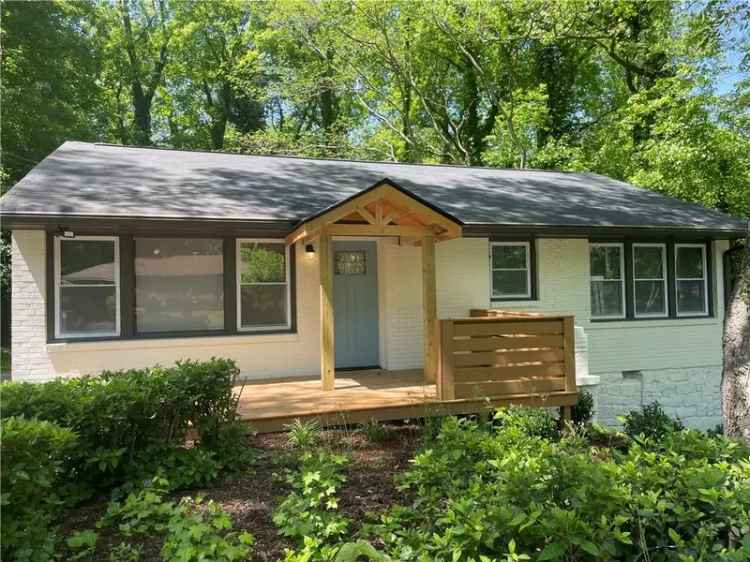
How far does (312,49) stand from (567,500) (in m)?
25.8

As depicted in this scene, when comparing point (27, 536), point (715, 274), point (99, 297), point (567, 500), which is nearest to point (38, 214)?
point (99, 297)

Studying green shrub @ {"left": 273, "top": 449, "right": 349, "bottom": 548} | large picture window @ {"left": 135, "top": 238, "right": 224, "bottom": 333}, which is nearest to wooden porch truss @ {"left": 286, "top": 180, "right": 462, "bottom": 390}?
large picture window @ {"left": 135, "top": 238, "right": 224, "bottom": 333}

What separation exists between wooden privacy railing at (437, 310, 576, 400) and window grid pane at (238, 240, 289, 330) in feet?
10.1

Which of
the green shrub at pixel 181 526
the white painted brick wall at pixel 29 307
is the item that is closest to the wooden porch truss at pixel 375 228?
the green shrub at pixel 181 526

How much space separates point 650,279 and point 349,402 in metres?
7.10

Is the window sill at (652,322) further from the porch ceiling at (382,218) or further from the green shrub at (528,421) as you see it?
the porch ceiling at (382,218)

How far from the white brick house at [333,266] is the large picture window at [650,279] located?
1.2 inches

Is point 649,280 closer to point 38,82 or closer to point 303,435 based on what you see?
point 303,435

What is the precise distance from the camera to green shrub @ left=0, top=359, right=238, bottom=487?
4.11 m

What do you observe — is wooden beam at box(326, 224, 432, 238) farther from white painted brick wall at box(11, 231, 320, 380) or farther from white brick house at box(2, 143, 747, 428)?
white painted brick wall at box(11, 231, 320, 380)

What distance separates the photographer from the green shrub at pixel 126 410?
162 inches

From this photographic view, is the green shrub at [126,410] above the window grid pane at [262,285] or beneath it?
beneath

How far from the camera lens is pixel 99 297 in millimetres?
7871

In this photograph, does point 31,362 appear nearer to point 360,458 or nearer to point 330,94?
point 360,458
